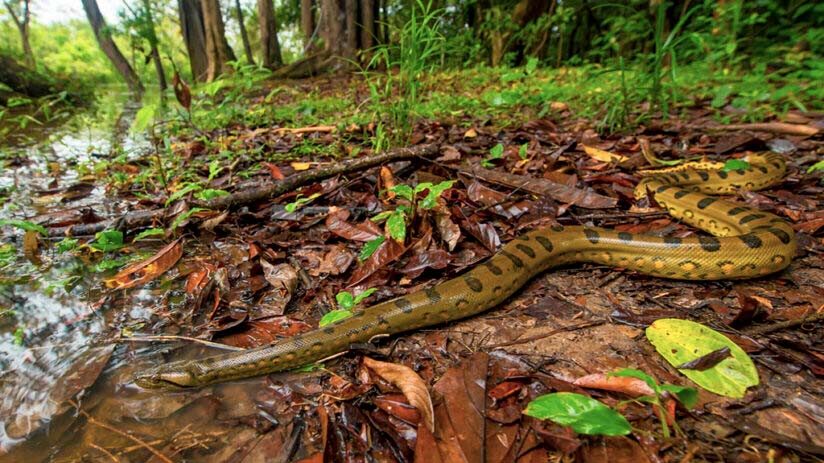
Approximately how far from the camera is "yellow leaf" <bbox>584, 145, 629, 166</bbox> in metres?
5.24

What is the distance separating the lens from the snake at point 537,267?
8.63ft

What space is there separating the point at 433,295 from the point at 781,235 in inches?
110

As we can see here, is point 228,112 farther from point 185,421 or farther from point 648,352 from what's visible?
point 648,352

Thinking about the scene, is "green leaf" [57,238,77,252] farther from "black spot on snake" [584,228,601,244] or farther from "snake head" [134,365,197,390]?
"black spot on snake" [584,228,601,244]

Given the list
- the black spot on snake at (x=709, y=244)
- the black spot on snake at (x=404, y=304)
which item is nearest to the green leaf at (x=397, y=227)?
the black spot on snake at (x=404, y=304)

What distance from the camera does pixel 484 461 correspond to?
189 centimetres

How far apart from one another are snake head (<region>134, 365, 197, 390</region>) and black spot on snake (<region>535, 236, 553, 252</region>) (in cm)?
277

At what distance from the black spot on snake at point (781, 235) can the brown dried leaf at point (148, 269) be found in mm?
5089

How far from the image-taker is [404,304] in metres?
2.91

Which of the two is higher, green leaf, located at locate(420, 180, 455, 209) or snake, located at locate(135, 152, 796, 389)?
green leaf, located at locate(420, 180, 455, 209)

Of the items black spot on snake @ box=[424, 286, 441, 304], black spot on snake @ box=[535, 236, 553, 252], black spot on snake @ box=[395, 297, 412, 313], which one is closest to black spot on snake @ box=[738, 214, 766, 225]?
black spot on snake @ box=[535, 236, 553, 252]

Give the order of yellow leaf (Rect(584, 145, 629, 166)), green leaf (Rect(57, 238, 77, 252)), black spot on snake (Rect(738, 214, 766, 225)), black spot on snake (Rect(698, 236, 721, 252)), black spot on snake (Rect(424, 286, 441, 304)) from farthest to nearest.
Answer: yellow leaf (Rect(584, 145, 629, 166)) → green leaf (Rect(57, 238, 77, 252)) → black spot on snake (Rect(738, 214, 766, 225)) → black spot on snake (Rect(698, 236, 721, 252)) → black spot on snake (Rect(424, 286, 441, 304))

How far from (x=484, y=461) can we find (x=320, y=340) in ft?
4.20

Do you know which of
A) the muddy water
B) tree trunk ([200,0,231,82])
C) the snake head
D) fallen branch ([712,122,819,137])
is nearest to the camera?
the muddy water
